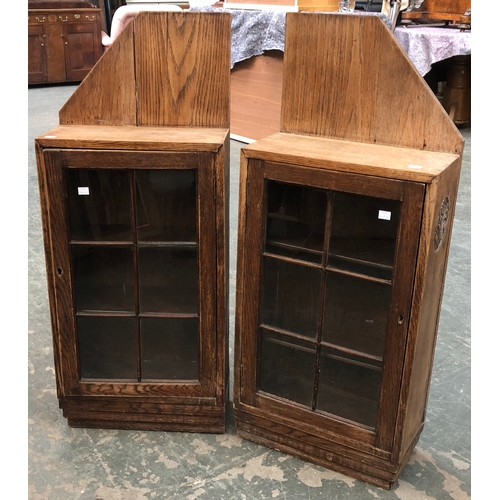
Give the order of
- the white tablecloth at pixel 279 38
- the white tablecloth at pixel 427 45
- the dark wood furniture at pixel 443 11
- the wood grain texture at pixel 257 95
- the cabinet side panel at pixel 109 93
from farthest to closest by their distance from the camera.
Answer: the dark wood furniture at pixel 443 11, the white tablecloth at pixel 427 45, the wood grain texture at pixel 257 95, the white tablecloth at pixel 279 38, the cabinet side panel at pixel 109 93

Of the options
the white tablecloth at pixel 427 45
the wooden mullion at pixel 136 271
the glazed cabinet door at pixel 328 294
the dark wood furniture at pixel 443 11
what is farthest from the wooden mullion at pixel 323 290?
the dark wood furniture at pixel 443 11

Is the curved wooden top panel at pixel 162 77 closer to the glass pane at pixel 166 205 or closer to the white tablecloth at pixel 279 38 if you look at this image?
the glass pane at pixel 166 205

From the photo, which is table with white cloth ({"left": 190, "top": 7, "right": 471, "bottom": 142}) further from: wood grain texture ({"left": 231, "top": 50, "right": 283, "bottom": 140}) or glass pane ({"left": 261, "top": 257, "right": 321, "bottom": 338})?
glass pane ({"left": 261, "top": 257, "right": 321, "bottom": 338})

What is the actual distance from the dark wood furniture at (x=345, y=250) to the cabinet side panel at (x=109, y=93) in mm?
449

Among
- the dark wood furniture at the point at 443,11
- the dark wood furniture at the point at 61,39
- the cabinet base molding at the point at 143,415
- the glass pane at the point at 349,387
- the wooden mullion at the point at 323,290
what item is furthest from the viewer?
the dark wood furniture at the point at 61,39

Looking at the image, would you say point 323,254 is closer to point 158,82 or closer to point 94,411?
point 158,82

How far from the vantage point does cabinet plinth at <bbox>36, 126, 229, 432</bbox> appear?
63.0 inches

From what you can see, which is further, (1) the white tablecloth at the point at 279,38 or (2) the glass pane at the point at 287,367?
(1) the white tablecloth at the point at 279,38

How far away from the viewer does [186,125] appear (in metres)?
1.79

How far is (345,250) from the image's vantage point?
5.09 feet

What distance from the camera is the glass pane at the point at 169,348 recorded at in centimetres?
180

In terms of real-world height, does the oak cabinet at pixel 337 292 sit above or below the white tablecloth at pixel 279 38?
below

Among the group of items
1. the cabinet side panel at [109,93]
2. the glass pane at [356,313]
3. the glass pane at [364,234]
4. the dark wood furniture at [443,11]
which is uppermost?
the dark wood furniture at [443,11]

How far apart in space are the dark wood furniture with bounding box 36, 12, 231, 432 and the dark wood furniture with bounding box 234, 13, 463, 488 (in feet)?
0.36
